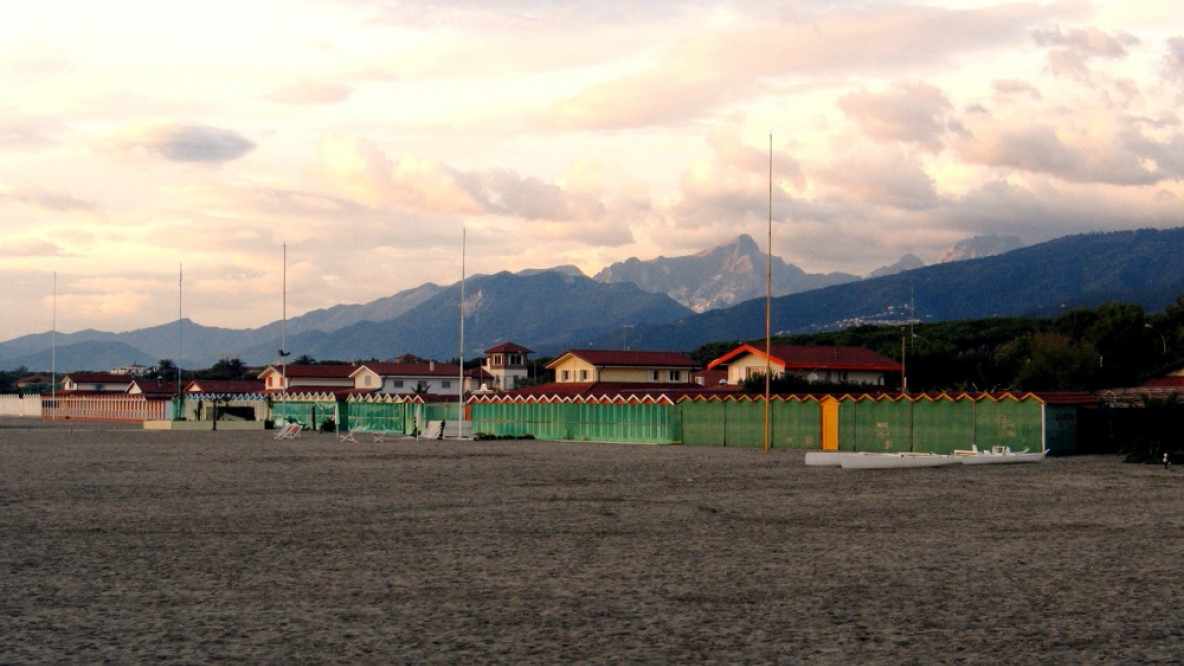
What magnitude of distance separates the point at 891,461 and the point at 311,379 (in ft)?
323

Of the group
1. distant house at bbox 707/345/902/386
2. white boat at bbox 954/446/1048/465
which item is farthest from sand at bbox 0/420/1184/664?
distant house at bbox 707/345/902/386

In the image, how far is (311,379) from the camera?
12812 centimetres

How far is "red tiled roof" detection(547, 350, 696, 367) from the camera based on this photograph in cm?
9244

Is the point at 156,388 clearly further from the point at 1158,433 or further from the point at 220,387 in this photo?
the point at 1158,433

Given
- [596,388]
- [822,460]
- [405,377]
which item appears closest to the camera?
[822,460]

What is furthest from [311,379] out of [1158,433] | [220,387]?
[1158,433]

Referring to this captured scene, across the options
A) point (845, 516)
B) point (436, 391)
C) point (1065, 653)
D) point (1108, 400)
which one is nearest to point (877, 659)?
point (1065, 653)

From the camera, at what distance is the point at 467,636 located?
11320 mm

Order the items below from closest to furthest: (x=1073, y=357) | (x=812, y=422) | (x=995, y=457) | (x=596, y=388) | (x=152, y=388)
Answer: (x=995, y=457) → (x=812, y=422) → (x=1073, y=357) → (x=596, y=388) → (x=152, y=388)

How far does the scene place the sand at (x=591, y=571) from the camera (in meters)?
11.0

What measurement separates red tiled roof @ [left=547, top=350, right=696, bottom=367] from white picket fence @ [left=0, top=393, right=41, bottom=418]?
5795 centimetres

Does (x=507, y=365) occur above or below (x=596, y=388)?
above

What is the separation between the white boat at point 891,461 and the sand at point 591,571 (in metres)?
5.33

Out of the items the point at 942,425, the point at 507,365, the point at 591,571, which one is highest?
the point at 507,365
